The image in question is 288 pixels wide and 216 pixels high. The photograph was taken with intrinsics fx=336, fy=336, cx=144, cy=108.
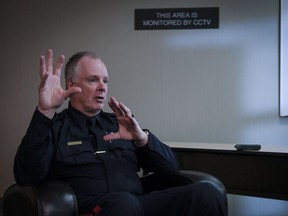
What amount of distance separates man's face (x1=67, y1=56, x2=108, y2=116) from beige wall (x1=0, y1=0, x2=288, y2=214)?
127 centimetres

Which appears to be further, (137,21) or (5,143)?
(5,143)

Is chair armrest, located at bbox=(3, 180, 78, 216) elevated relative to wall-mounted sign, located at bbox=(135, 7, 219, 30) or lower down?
lower down

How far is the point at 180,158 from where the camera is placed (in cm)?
Answer: 241

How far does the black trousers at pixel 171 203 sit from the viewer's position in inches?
52.7

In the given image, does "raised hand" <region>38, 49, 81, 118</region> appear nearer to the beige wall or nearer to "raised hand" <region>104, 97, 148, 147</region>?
"raised hand" <region>104, 97, 148, 147</region>

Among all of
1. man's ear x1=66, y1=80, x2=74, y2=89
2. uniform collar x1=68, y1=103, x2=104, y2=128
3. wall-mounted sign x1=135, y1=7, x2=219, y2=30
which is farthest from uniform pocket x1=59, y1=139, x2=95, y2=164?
wall-mounted sign x1=135, y1=7, x2=219, y2=30

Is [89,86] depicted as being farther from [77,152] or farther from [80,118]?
[77,152]

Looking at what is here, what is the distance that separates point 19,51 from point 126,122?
2.13 metres

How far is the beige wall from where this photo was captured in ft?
9.34

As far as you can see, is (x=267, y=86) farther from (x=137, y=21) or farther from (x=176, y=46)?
(x=137, y=21)

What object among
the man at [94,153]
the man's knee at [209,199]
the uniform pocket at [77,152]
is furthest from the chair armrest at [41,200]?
the man's knee at [209,199]

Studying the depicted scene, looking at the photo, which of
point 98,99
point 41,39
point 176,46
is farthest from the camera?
point 41,39

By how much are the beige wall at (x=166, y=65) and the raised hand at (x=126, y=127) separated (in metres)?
1.37

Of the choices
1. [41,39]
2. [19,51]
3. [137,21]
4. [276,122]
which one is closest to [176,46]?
[137,21]
